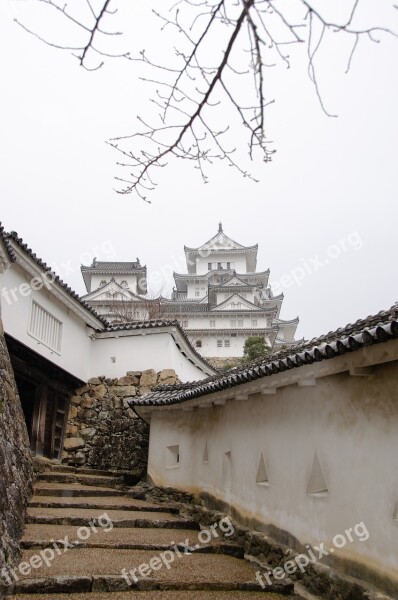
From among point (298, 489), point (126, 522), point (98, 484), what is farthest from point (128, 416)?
point (298, 489)

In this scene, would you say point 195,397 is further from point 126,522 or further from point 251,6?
point 251,6

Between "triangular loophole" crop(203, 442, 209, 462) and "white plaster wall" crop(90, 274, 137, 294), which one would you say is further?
"white plaster wall" crop(90, 274, 137, 294)

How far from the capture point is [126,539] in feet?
22.6

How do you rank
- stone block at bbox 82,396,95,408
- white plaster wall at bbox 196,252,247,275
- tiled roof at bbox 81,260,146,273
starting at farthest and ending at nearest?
white plaster wall at bbox 196,252,247,275 → tiled roof at bbox 81,260,146,273 → stone block at bbox 82,396,95,408

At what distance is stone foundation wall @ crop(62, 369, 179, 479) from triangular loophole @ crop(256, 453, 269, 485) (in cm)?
698

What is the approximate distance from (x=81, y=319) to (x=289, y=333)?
1290 inches

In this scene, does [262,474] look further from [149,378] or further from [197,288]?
[197,288]

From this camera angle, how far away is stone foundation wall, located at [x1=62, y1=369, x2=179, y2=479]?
13773 mm

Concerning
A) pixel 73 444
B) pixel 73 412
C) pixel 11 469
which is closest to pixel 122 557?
pixel 11 469

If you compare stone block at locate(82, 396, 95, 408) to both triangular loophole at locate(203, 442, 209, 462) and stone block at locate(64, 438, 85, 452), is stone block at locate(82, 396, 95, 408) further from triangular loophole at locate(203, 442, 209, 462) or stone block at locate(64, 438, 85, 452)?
triangular loophole at locate(203, 442, 209, 462)

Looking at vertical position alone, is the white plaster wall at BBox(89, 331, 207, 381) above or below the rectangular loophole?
above

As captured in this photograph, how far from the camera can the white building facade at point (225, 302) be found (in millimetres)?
40000

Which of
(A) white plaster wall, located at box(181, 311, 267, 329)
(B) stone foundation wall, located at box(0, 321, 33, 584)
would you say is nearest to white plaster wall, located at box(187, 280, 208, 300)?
(A) white plaster wall, located at box(181, 311, 267, 329)

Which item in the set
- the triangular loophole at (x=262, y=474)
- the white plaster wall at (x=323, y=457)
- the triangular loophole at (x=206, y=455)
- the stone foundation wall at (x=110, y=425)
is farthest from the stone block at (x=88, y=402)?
the triangular loophole at (x=262, y=474)
